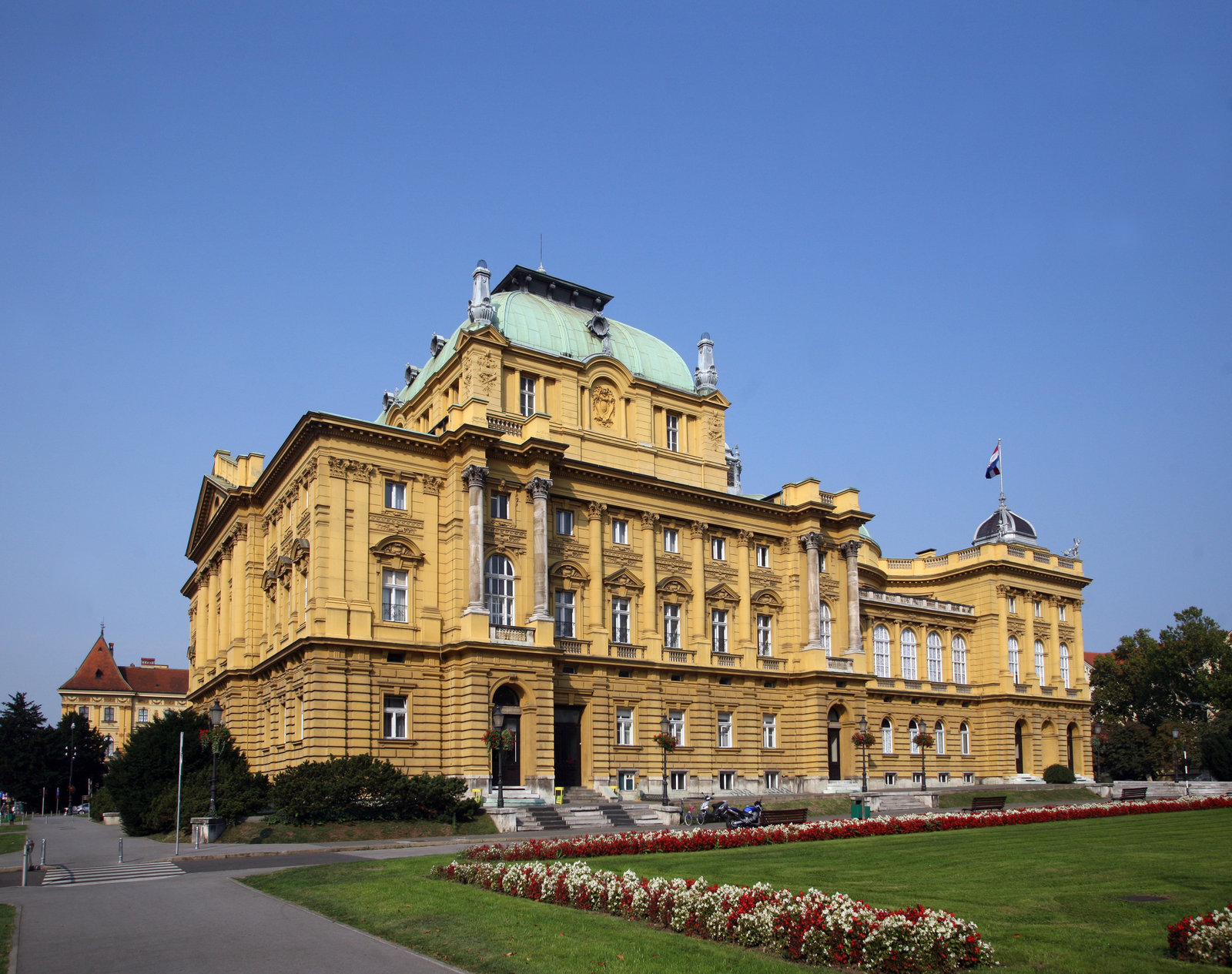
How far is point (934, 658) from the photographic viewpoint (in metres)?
69.8

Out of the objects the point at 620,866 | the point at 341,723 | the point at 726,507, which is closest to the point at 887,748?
the point at 726,507

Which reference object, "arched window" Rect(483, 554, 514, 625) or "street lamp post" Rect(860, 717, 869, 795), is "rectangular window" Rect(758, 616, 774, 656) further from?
"arched window" Rect(483, 554, 514, 625)

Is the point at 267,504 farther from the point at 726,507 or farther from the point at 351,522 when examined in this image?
the point at 726,507

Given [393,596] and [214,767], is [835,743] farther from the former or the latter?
[214,767]

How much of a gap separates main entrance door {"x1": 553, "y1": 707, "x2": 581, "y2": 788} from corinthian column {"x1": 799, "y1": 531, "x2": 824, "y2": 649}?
14.9 metres

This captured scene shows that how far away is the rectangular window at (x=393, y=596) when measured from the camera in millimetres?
44781

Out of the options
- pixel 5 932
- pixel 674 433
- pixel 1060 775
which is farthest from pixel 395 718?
pixel 1060 775

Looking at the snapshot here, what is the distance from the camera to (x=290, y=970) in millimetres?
13656

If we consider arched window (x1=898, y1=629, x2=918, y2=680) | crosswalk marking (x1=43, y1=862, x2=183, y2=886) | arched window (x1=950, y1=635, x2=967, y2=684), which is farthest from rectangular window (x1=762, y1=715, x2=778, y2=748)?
crosswalk marking (x1=43, y1=862, x2=183, y2=886)

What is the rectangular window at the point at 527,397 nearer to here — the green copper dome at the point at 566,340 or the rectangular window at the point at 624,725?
the green copper dome at the point at 566,340

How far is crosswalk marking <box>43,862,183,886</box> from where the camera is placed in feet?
83.0

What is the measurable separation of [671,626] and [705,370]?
48.6 ft

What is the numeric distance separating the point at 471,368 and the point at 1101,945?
39.7 m

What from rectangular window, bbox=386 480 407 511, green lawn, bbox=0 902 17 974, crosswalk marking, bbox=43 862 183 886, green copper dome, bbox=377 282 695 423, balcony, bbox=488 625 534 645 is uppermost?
green copper dome, bbox=377 282 695 423
